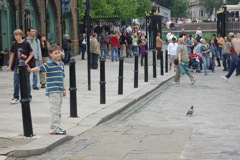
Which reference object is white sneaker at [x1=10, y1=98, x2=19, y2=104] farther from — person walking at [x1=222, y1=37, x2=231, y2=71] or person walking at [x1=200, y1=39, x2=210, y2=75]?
person walking at [x1=222, y1=37, x2=231, y2=71]

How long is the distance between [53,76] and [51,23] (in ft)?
86.2

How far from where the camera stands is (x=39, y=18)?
3256cm

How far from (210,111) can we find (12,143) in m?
5.88

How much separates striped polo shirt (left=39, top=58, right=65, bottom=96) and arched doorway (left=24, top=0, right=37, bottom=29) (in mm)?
20898

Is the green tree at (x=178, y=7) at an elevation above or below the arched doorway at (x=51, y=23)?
above

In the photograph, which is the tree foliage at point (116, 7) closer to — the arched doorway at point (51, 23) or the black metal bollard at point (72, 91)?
the arched doorway at point (51, 23)

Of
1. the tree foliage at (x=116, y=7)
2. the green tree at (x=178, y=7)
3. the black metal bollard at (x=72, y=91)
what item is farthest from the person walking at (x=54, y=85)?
the green tree at (x=178, y=7)

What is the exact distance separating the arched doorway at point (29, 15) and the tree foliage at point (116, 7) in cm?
1220

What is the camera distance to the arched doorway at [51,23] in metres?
34.9

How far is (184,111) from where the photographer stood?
1366 cm

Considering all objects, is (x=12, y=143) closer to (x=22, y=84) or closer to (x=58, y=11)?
(x=22, y=84)

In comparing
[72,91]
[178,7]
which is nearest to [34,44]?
[72,91]

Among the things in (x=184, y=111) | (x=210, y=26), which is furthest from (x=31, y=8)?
(x=210, y=26)

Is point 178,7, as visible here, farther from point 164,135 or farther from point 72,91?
point 164,135
